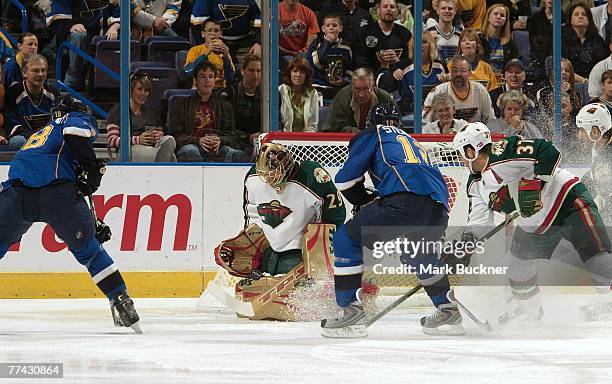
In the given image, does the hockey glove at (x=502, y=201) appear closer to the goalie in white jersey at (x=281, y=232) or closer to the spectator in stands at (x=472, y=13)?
the goalie in white jersey at (x=281, y=232)

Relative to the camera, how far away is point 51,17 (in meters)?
9.13

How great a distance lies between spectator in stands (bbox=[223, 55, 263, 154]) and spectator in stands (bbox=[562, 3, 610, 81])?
2.42 m

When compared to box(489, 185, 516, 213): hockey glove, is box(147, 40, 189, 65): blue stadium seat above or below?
above

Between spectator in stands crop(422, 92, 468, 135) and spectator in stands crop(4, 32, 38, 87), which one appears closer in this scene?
spectator in stands crop(4, 32, 38, 87)

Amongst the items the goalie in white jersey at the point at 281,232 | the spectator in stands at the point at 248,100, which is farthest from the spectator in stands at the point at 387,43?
the goalie in white jersey at the point at 281,232

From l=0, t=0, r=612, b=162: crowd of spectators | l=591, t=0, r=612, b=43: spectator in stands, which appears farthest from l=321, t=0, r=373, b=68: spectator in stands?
l=591, t=0, r=612, b=43: spectator in stands

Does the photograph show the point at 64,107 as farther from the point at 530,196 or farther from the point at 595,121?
the point at 595,121

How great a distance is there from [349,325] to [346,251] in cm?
34

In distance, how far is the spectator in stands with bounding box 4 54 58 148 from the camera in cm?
830

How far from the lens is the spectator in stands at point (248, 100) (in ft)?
27.7

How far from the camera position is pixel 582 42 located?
936cm

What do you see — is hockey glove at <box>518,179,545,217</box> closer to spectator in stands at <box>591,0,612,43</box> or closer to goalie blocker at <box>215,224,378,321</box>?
goalie blocker at <box>215,224,378,321</box>

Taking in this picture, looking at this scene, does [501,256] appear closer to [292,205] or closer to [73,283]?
[292,205]

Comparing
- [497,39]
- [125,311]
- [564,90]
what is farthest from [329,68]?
[125,311]
